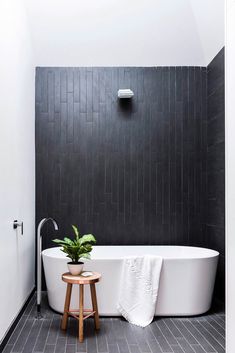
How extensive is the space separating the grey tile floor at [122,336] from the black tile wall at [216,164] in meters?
0.82

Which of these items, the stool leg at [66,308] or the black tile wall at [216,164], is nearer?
the stool leg at [66,308]

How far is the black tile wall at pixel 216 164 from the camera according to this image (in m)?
4.66

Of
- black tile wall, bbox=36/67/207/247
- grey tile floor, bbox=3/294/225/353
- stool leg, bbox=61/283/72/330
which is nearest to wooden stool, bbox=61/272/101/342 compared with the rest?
stool leg, bbox=61/283/72/330

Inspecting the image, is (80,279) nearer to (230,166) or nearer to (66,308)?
(66,308)

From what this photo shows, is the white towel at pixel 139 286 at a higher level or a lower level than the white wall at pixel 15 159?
lower

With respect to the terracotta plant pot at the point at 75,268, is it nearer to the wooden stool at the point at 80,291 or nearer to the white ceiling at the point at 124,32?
the wooden stool at the point at 80,291

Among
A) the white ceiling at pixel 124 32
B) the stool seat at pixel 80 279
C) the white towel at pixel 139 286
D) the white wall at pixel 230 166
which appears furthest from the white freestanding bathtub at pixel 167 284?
the white ceiling at pixel 124 32

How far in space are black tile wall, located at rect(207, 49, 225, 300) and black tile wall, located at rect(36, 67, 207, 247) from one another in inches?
4.8

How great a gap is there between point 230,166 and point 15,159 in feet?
7.55

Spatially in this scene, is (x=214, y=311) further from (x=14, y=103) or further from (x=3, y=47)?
(x=3, y=47)

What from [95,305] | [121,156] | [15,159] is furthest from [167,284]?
[15,159]

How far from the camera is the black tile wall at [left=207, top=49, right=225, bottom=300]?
4.66 metres

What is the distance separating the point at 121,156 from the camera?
520cm

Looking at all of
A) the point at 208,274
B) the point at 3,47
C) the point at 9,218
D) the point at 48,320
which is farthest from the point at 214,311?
the point at 3,47
